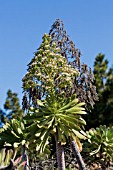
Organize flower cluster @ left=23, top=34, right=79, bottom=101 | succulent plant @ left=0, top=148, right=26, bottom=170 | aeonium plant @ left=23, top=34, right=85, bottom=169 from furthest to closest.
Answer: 1. flower cluster @ left=23, top=34, right=79, bottom=101
2. aeonium plant @ left=23, top=34, right=85, bottom=169
3. succulent plant @ left=0, top=148, right=26, bottom=170

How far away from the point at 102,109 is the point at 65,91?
933 centimetres

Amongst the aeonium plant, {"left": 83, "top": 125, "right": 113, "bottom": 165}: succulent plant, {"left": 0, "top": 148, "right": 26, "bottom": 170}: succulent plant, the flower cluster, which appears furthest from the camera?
{"left": 83, "top": 125, "right": 113, "bottom": 165}: succulent plant

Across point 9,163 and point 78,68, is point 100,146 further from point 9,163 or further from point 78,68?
point 9,163

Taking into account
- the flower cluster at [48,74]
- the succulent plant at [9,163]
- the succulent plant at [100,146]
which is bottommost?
the succulent plant at [9,163]

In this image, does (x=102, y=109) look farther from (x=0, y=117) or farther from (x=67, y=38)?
(x=0, y=117)

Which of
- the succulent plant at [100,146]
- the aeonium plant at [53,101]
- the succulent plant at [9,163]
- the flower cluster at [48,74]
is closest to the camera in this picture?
the succulent plant at [9,163]

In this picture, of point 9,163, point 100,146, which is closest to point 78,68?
point 100,146

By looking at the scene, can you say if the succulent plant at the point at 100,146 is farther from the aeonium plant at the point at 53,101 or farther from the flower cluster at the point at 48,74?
the flower cluster at the point at 48,74

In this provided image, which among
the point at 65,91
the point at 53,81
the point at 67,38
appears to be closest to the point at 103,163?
the point at 65,91

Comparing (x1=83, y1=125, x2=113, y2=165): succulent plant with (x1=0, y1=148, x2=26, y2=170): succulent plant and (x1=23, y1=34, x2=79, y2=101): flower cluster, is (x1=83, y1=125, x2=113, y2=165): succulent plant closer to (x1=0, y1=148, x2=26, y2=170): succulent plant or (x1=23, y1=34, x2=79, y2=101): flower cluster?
(x1=23, y1=34, x2=79, y2=101): flower cluster

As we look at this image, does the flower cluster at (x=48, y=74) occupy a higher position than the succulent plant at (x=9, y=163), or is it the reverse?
the flower cluster at (x=48, y=74)

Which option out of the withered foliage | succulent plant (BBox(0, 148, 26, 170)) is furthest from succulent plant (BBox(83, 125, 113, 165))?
succulent plant (BBox(0, 148, 26, 170))

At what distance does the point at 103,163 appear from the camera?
11438mm

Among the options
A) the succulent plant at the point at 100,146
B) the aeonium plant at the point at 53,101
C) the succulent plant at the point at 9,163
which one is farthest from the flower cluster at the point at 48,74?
the succulent plant at the point at 9,163
